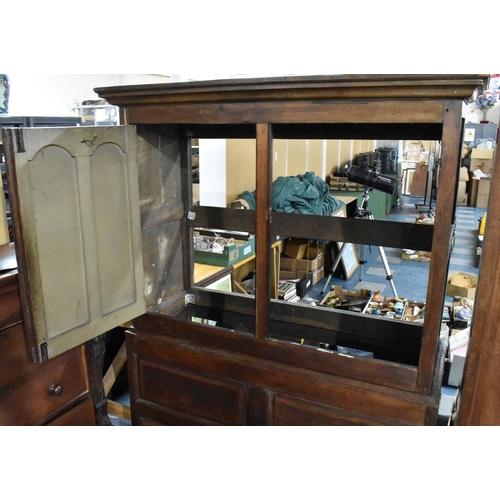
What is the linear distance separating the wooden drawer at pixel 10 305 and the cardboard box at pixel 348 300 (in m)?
2.39

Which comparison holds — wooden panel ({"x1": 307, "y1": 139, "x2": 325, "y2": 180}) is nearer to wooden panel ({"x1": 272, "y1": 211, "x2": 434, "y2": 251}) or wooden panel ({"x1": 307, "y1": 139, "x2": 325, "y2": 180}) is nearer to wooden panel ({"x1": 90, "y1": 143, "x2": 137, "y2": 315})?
wooden panel ({"x1": 272, "y1": 211, "x2": 434, "y2": 251})

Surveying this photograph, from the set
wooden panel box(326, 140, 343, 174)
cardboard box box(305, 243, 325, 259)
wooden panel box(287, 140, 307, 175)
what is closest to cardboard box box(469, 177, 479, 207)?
wooden panel box(326, 140, 343, 174)

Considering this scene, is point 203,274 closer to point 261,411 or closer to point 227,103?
point 261,411

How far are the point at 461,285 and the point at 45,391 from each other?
3347 millimetres

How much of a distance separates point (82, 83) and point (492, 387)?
542 cm

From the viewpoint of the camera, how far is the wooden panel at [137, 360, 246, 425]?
1.62 metres

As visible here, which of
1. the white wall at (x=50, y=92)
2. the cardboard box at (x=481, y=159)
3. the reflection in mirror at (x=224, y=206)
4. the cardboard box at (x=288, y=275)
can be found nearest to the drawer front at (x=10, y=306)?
the reflection in mirror at (x=224, y=206)

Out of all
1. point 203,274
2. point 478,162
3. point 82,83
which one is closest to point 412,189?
point 478,162

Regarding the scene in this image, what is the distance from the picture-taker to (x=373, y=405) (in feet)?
4.56

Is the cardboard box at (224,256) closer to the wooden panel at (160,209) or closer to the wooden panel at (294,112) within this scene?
the wooden panel at (160,209)

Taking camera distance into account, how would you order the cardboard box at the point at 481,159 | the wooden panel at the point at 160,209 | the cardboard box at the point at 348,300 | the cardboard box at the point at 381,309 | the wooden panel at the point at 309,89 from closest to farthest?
the wooden panel at the point at 309,89, the wooden panel at the point at 160,209, the cardboard box at the point at 381,309, the cardboard box at the point at 348,300, the cardboard box at the point at 481,159

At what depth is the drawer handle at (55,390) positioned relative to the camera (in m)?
1.62

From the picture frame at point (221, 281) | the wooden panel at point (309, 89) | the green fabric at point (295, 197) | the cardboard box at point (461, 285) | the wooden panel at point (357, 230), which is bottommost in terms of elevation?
the cardboard box at point (461, 285)

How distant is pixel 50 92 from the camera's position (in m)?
4.95
